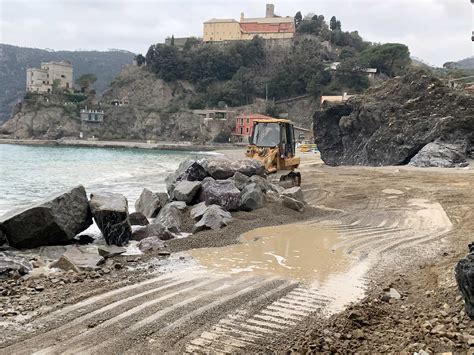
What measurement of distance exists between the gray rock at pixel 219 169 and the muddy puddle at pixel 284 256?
15.0ft

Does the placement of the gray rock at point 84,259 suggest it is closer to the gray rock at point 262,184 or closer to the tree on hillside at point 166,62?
the gray rock at point 262,184

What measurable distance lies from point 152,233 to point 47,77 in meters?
118

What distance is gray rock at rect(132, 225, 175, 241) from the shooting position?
8.47 meters

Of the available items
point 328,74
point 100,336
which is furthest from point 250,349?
point 328,74

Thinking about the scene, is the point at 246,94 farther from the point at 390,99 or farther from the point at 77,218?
the point at 77,218

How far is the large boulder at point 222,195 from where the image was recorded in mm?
10617

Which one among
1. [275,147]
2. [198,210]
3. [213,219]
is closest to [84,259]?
[213,219]

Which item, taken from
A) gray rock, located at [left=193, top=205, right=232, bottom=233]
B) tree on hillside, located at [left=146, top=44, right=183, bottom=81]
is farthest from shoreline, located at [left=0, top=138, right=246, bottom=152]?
gray rock, located at [left=193, top=205, right=232, bottom=233]

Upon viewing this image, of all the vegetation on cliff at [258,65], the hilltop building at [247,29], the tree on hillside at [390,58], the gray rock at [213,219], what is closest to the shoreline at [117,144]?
the vegetation on cliff at [258,65]

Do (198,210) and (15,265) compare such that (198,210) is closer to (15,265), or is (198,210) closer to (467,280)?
(15,265)

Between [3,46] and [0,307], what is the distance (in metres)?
218

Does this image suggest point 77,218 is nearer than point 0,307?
No

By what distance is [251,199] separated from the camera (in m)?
10.9

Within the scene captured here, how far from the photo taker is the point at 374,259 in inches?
277
